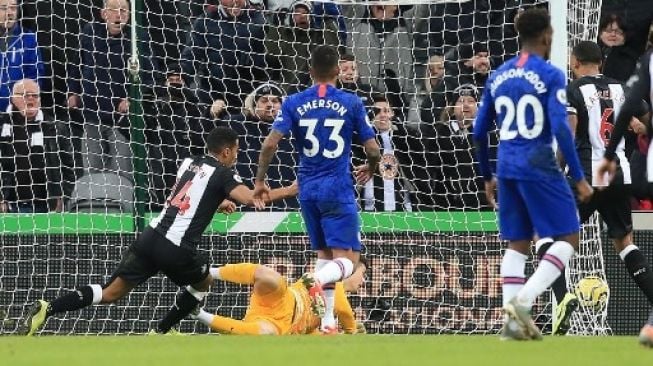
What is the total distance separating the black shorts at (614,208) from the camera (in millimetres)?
12906

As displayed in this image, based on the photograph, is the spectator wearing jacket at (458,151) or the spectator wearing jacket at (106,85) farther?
the spectator wearing jacket at (458,151)

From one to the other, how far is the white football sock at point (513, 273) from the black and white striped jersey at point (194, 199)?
3.36 metres

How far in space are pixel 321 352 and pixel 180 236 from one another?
4.43 metres

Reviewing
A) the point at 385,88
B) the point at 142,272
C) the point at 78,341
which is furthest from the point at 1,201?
the point at 78,341

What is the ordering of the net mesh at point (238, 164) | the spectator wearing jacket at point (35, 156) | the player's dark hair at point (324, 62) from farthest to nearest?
1. the spectator wearing jacket at point (35, 156)
2. the net mesh at point (238, 164)
3. the player's dark hair at point (324, 62)

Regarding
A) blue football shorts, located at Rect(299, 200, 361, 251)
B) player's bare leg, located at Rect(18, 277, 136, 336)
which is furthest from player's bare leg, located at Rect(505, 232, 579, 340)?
player's bare leg, located at Rect(18, 277, 136, 336)

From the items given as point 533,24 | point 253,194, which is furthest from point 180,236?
point 533,24

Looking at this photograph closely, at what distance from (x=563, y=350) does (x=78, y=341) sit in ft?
11.2

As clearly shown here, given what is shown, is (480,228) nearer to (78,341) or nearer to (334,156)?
(334,156)

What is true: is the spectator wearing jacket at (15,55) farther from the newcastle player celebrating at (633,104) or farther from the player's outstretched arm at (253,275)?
the newcastle player celebrating at (633,104)

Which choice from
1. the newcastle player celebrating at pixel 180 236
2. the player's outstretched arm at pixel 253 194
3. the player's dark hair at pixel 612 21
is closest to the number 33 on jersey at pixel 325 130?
the player's outstretched arm at pixel 253 194

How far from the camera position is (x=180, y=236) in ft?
43.1

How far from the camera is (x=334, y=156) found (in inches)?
487

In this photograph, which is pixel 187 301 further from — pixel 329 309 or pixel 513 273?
pixel 513 273
